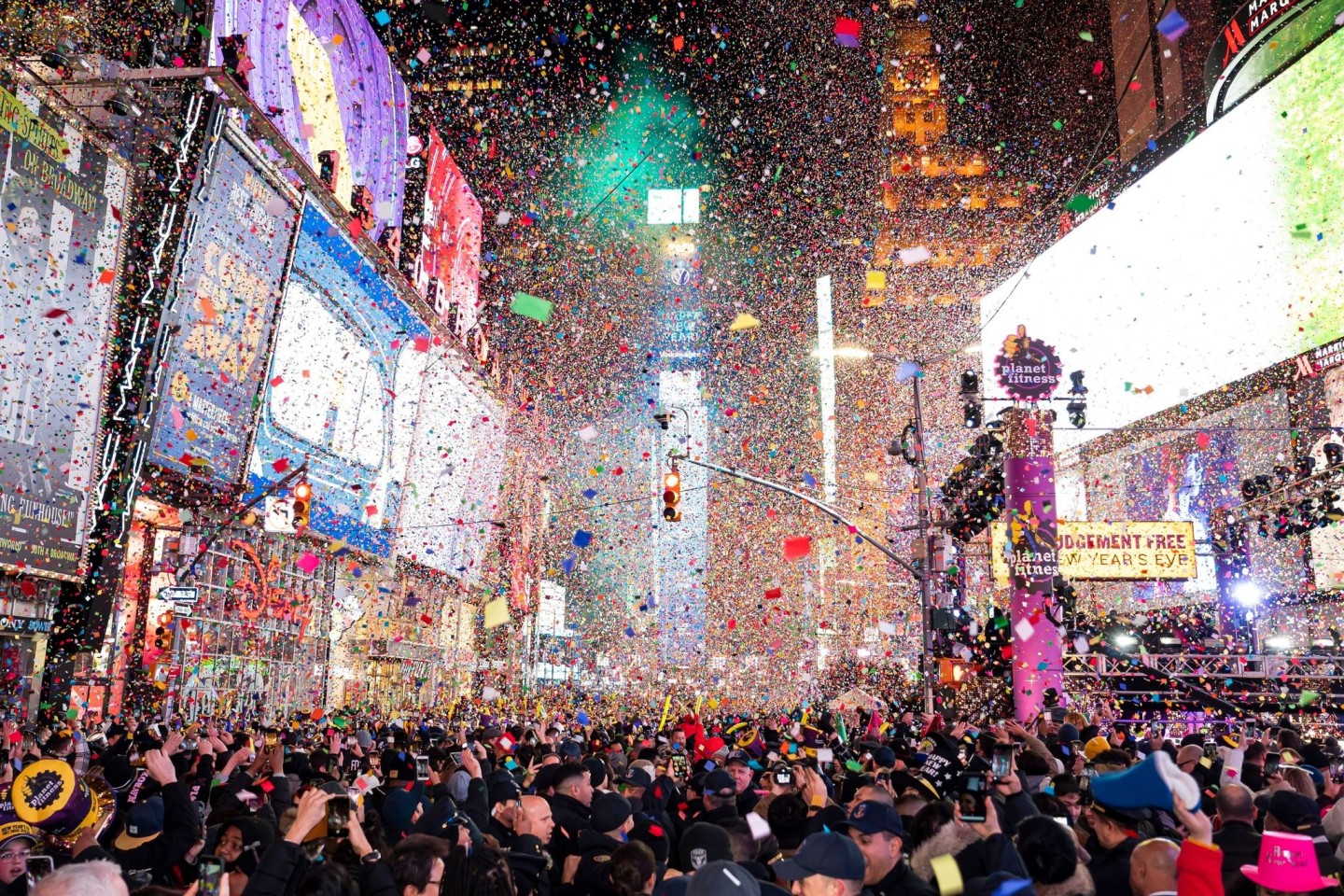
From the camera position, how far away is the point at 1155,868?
16.2 ft

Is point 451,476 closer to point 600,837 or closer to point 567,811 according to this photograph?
point 567,811

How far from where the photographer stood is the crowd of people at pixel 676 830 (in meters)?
4.88

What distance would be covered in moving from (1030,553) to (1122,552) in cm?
932

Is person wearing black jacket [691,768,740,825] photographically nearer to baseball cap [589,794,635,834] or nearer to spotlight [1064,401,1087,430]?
baseball cap [589,794,635,834]

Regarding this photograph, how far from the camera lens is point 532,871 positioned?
5.91 metres

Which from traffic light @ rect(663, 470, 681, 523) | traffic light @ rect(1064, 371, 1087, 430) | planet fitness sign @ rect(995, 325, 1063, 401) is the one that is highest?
planet fitness sign @ rect(995, 325, 1063, 401)

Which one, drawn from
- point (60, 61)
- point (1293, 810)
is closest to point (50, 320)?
point (60, 61)

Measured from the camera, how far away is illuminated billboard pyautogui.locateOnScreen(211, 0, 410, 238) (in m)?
27.5

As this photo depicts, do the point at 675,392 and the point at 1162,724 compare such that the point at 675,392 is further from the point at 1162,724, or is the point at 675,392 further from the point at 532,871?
the point at 532,871

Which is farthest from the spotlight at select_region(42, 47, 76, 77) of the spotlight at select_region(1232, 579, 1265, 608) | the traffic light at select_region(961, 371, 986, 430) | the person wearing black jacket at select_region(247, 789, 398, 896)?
the spotlight at select_region(1232, 579, 1265, 608)

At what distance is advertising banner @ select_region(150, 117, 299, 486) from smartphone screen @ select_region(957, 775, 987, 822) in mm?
19287

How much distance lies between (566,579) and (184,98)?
78902mm

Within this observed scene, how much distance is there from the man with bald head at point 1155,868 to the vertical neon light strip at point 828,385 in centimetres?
11764

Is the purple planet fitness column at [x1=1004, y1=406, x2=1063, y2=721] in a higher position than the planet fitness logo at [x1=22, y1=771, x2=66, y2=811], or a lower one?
higher
